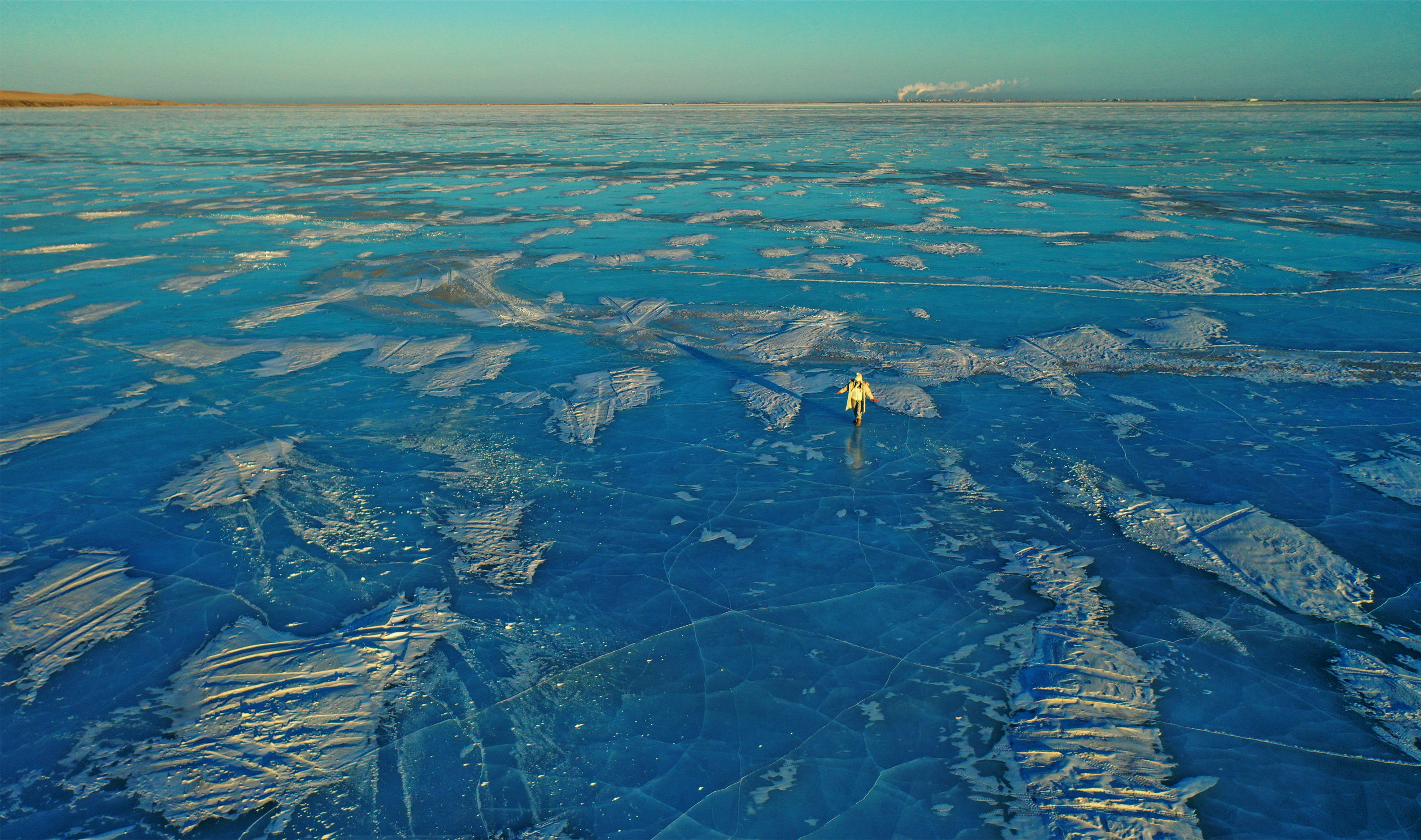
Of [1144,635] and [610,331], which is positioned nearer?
[1144,635]

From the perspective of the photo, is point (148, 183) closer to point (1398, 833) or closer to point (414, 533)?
point (414, 533)

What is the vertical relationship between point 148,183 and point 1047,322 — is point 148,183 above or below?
above

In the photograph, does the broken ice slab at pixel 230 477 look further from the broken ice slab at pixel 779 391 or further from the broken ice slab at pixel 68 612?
the broken ice slab at pixel 779 391

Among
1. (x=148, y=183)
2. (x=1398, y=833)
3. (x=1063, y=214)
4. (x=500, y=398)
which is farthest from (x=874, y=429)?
(x=148, y=183)

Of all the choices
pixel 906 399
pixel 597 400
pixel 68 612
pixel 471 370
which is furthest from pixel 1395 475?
pixel 68 612

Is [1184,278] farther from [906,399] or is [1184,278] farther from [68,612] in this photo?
[68,612]

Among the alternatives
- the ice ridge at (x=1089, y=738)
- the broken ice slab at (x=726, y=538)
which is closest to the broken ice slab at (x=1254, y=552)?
the ice ridge at (x=1089, y=738)

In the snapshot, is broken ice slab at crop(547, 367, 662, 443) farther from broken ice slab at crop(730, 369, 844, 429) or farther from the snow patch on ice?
the snow patch on ice
